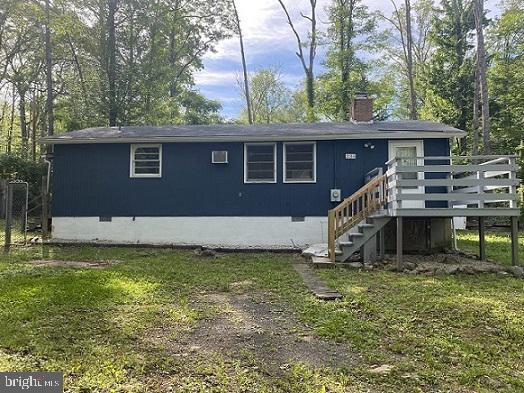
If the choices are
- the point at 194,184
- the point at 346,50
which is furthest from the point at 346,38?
the point at 194,184

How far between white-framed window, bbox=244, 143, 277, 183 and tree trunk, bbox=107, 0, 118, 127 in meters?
11.4

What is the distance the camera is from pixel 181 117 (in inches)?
997

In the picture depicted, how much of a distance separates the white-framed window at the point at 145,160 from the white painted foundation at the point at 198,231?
131 cm

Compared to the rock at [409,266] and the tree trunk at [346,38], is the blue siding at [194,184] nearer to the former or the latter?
the rock at [409,266]

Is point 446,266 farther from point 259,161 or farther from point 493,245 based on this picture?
point 259,161

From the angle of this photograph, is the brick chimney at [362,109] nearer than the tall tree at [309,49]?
Yes

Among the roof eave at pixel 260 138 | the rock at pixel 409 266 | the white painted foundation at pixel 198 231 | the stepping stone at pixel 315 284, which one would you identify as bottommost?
the stepping stone at pixel 315 284

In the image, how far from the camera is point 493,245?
10.7m

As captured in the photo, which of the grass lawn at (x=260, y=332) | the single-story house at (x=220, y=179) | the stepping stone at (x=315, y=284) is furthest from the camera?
the single-story house at (x=220, y=179)

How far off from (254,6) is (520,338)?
959 inches

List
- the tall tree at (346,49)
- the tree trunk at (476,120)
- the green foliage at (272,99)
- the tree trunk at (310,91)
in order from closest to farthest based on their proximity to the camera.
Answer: the tree trunk at (476,120), the tall tree at (346,49), the tree trunk at (310,91), the green foliage at (272,99)

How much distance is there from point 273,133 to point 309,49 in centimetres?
1623

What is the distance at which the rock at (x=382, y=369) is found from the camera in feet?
9.87

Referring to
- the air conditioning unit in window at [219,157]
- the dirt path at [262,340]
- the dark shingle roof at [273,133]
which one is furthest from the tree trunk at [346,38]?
the dirt path at [262,340]
